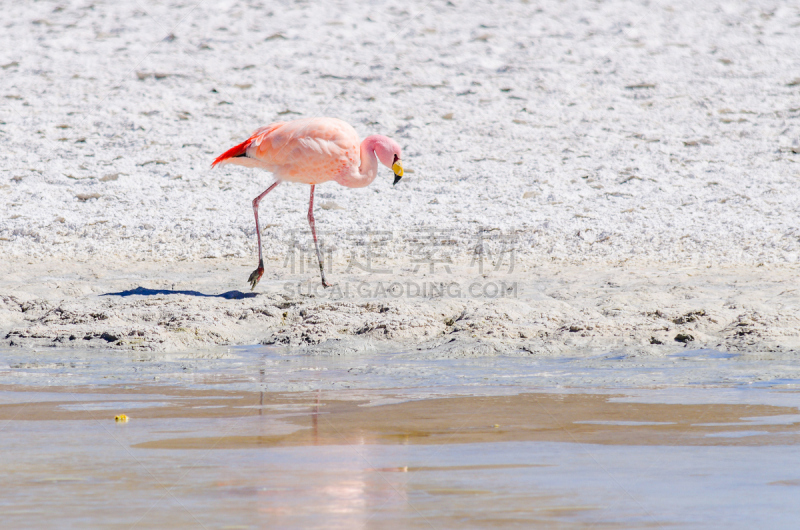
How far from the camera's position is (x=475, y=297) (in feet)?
24.2

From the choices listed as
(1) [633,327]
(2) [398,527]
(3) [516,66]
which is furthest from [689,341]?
(3) [516,66]

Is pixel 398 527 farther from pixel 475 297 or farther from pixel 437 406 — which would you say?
pixel 475 297

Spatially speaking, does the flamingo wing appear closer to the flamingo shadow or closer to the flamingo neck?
the flamingo neck

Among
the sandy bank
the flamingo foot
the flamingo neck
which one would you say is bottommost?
the sandy bank

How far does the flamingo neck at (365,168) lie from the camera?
8312 millimetres

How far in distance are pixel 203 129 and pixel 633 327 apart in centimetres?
742

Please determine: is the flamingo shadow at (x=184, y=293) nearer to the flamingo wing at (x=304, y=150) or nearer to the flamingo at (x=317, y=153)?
the flamingo at (x=317, y=153)

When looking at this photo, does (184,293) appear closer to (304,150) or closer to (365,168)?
(304,150)

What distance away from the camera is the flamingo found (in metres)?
8.06

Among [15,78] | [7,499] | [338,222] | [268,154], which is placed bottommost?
[7,499]

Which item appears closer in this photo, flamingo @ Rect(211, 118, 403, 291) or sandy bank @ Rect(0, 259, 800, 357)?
sandy bank @ Rect(0, 259, 800, 357)

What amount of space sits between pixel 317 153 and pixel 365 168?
511 mm

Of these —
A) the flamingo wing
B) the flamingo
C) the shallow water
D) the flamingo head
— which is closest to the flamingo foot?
the flamingo

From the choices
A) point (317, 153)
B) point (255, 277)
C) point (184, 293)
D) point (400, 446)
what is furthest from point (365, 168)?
point (400, 446)
